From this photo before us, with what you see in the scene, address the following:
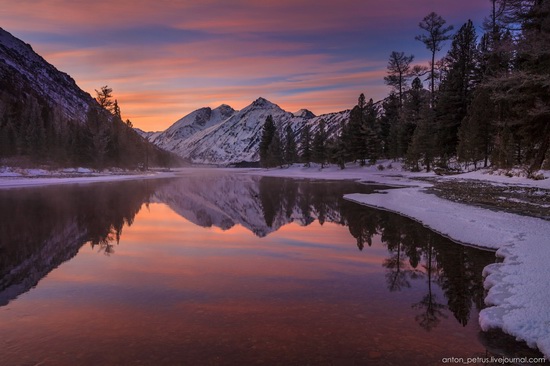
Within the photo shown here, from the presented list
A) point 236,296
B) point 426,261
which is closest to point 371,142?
point 426,261

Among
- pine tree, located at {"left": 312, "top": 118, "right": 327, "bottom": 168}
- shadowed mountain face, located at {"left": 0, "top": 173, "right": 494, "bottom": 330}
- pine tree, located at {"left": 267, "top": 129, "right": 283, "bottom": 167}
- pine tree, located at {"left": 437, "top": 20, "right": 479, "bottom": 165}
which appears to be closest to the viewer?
shadowed mountain face, located at {"left": 0, "top": 173, "right": 494, "bottom": 330}

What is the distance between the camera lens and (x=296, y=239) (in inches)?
619

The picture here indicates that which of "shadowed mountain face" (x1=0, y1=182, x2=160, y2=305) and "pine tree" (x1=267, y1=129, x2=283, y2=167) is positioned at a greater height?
"pine tree" (x1=267, y1=129, x2=283, y2=167)

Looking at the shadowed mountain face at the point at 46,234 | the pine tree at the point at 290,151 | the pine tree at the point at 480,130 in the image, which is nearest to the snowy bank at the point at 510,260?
the shadowed mountain face at the point at 46,234

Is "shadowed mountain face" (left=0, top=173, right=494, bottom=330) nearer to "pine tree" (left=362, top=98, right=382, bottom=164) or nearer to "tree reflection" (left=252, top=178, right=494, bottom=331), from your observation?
"tree reflection" (left=252, top=178, right=494, bottom=331)

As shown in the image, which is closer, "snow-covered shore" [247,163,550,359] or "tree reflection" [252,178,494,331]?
"snow-covered shore" [247,163,550,359]

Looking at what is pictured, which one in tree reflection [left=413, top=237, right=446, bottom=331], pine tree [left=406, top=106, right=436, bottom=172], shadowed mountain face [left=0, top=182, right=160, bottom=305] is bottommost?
tree reflection [left=413, top=237, right=446, bottom=331]

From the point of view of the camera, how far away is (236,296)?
867 centimetres

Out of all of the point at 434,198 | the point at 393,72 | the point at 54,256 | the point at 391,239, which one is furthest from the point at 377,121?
the point at 54,256

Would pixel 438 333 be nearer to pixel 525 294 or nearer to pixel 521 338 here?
pixel 521 338

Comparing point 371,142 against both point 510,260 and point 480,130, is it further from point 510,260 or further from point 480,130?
point 510,260

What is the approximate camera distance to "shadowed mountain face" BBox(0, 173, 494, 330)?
30.7 feet

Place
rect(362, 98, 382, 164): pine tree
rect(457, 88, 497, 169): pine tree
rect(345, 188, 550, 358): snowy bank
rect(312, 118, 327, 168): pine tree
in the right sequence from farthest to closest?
rect(312, 118, 327, 168): pine tree
rect(362, 98, 382, 164): pine tree
rect(457, 88, 497, 169): pine tree
rect(345, 188, 550, 358): snowy bank

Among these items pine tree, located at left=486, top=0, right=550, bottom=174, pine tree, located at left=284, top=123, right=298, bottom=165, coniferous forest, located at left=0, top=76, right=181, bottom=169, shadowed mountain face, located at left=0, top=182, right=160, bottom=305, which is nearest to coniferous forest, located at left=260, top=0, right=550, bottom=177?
pine tree, located at left=486, top=0, right=550, bottom=174
